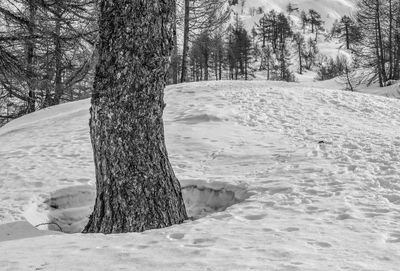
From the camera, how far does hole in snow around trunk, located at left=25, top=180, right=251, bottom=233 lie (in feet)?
14.1

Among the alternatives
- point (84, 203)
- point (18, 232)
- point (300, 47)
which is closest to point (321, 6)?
point (300, 47)

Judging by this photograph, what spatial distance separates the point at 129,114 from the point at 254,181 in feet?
5.61

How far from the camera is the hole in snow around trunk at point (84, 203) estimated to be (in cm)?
429

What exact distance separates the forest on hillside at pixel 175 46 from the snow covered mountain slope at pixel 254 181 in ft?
5.26

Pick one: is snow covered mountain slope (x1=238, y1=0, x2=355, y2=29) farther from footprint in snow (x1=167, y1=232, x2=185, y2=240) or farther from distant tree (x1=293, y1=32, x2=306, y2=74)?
footprint in snow (x1=167, y1=232, x2=185, y2=240)

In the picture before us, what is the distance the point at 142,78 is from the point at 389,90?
2087 centimetres

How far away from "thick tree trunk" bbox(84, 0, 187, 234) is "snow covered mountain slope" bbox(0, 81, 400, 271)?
407 millimetres

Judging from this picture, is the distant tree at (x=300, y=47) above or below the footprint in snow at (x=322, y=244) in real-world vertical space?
above

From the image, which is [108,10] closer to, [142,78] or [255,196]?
[142,78]

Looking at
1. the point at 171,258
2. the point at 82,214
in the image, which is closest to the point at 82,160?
the point at 82,214

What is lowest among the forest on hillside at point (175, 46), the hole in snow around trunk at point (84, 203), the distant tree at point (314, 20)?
the hole in snow around trunk at point (84, 203)

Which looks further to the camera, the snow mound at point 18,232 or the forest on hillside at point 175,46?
the forest on hillside at point 175,46

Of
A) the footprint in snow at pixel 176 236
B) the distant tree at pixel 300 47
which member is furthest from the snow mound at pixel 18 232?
the distant tree at pixel 300 47

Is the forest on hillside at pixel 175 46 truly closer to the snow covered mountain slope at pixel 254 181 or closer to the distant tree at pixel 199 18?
the distant tree at pixel 199 18
